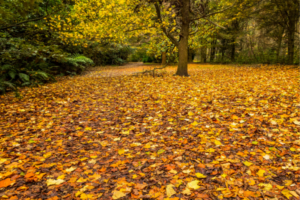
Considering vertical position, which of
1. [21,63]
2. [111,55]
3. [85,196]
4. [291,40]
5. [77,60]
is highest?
[111,55]

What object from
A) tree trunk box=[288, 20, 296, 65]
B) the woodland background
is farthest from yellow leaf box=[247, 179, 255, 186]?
tree trunk box=[288, 20, 296, 65]

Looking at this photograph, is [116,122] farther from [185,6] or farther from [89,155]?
[185,6]

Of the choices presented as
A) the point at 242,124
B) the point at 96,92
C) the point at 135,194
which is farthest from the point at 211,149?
the point at 96,92

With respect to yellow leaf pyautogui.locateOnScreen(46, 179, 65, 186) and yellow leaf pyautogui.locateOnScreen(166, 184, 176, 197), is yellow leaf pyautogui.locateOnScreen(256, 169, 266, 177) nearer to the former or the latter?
yellow leaf pyautogui.locateOnScreen(166, 184, 176, 197)

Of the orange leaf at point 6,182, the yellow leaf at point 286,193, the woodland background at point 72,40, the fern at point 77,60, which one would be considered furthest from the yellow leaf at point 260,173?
the fern at point 77,60

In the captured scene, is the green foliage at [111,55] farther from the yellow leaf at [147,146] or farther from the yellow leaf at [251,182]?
the yellow leaf at [251,182]

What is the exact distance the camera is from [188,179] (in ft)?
8.52

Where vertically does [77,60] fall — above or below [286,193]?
above

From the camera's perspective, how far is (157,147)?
3.51 meters

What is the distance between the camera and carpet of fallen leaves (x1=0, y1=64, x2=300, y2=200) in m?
2.45

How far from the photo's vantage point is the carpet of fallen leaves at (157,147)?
2451 millimetres

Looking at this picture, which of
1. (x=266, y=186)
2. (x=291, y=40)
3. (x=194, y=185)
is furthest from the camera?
(x=291, y=40)

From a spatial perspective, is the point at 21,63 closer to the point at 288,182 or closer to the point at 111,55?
the point at 288,182

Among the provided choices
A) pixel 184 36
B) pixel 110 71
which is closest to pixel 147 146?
pixel 184 36
